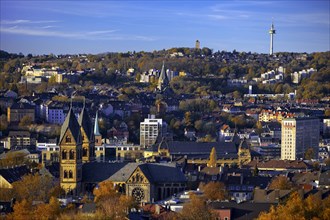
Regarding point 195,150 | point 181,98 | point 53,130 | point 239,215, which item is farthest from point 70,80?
point 239,215

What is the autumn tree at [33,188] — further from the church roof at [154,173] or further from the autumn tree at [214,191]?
the autumn tree at [214,191]

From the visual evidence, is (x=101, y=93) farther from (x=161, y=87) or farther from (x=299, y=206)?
(x=299, y=206)

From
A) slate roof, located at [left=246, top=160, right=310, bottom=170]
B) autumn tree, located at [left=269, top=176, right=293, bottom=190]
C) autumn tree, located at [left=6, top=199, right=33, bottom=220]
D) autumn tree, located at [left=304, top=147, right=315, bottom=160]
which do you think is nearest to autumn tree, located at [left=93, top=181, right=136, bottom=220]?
autumn tree, located at [left=6, top=199, right=33, bottom=220]

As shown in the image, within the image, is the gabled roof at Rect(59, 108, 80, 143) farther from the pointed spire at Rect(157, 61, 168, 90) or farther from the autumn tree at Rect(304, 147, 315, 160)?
the pointed spire at Rect(157, 61, 168, 90)

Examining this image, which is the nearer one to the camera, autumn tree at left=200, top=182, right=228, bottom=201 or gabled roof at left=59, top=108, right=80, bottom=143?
autumn tree at left=200, top=182, right=228, bottom=201

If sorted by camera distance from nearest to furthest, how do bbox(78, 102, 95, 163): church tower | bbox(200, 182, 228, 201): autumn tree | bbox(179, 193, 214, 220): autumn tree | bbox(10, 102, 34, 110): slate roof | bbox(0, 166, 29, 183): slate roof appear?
bbox(179, 193, 214, 220): autumn tree
bbox(200, 182, 228, 201): autumn tree
bbox(0, 166, 29, 183): slate roof
bbox(78, 102, 95, 163): church tower
bbox(10, 102, 34, 110): slate roof

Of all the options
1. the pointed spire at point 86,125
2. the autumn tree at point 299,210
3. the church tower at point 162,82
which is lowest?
the autumn tree at point 299,210

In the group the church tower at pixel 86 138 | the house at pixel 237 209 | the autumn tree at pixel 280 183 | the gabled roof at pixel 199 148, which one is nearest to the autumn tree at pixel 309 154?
the gabled roof at pixel 199 148
